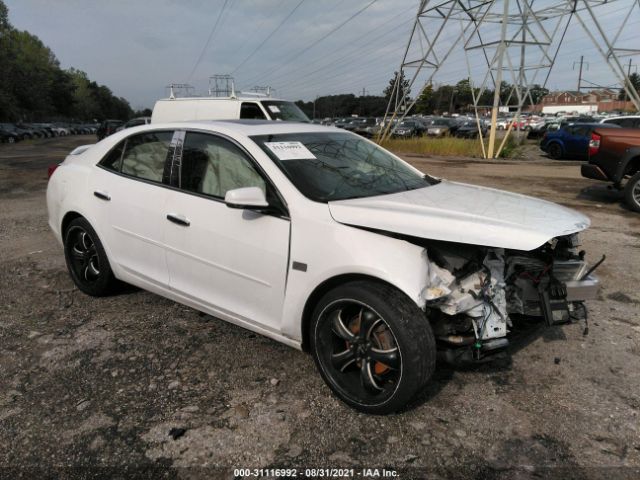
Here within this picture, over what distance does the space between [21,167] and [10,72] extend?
4165cm

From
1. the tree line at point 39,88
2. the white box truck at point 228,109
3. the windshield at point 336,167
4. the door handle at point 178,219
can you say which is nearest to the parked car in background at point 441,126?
the white box truck at point 228,109

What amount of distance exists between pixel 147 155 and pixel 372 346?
2363mm

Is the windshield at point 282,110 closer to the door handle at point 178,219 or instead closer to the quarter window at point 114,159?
the quarter window at point 114,159

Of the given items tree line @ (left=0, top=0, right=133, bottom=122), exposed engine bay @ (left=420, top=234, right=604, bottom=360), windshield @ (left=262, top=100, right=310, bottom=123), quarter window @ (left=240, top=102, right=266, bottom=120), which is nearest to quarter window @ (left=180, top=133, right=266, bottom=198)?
exposed engine bay @ (left=420, top=234, right=604, bottom=360)

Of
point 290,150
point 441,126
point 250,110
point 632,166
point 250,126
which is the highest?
point 250,110

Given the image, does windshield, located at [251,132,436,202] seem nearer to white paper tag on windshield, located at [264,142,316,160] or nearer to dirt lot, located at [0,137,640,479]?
white paper tag on windshield, located at [264,142,316,160]

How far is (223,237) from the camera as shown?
3078 millimetres

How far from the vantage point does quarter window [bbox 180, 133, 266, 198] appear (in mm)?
3158

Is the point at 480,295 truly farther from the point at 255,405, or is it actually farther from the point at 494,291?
the point at 255,405

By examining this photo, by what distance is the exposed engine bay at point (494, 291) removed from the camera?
2.59m

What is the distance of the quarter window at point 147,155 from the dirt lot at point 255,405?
3.71 feet

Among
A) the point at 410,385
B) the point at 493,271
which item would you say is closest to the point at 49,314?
the point at 410,385

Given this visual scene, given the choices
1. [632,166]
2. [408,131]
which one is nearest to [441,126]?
[408,131]

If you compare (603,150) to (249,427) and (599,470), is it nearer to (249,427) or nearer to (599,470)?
(599,470)
